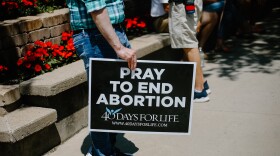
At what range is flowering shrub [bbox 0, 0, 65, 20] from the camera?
4438mm

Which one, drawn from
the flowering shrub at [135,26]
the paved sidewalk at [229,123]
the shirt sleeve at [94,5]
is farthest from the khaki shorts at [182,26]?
the shirt sleeve at [94,5]

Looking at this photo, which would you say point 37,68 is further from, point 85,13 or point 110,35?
point 110,35

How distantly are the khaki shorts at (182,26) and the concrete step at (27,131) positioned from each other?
67.7 inches

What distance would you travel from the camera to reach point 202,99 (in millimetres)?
4809

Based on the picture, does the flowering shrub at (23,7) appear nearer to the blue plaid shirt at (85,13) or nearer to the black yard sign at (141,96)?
the blue plaid shirt at (85,13)

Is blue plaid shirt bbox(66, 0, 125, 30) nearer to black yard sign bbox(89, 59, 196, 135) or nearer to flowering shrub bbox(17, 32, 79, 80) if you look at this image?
black yard sign bbox(89, 59, 196, 135)

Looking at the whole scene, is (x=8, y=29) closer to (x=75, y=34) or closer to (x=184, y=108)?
(x=75, y=34)

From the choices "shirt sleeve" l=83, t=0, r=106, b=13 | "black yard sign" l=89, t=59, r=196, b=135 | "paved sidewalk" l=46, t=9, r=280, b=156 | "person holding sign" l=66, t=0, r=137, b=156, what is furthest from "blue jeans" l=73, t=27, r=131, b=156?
"paved sidewalk" l=46, t=9, r=280, b=156

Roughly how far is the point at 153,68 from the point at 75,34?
0.63m

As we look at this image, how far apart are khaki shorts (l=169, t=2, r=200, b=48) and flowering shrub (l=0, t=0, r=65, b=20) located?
5.31ft

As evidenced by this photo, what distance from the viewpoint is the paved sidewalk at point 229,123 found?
144 inches

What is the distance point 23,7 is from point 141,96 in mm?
2477

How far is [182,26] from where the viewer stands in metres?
4.38

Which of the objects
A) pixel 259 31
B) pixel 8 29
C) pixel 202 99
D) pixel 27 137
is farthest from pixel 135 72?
pixel 259 31
